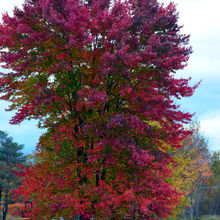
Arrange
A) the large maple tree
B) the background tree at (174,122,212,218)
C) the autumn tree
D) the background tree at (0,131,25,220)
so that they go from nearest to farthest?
1. the large maple tree
2. the autumn tree
3. the background tree at (174,122,212,218)
4. the background tree at (0,131,25,220)

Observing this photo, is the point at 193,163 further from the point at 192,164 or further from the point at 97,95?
the point at 97,95

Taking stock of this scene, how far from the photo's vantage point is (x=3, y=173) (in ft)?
134

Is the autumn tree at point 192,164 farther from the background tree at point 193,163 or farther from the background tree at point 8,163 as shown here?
the background tree at point 8,163

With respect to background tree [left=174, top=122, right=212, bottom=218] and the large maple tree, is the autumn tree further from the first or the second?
the large maple tree

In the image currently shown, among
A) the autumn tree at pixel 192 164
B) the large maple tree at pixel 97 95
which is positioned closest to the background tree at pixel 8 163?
the autumn tree at pixel 192 164

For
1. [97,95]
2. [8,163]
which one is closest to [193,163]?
[97,95]

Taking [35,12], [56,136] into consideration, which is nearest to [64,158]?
[56,136]

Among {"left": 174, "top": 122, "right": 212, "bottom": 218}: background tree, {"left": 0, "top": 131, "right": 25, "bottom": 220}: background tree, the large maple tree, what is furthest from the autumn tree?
{"left": 0, "top": 131, "right": 25, "bottom": 220}: background tree

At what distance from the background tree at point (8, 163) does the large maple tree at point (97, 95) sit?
3026cm

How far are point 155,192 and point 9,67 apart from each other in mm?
11547

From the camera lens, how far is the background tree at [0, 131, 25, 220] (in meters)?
40.8

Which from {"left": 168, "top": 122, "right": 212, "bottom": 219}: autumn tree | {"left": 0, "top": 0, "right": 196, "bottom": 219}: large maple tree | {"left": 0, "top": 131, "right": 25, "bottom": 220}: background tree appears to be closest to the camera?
{"left": 0, "top": 0, "right": 196, "bottom": 219}: large maple tree

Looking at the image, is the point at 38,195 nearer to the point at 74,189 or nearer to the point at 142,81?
the point at 74,189

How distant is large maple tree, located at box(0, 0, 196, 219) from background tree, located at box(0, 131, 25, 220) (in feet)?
99.3
